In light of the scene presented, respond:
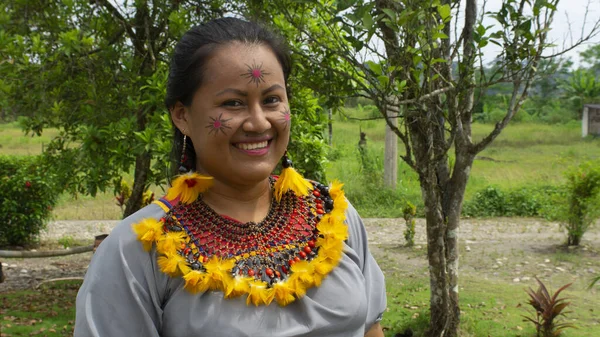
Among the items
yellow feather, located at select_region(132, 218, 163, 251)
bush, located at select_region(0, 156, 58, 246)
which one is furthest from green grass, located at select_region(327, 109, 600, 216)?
yellow feather, located at select_region(132, 218, 163, 251)

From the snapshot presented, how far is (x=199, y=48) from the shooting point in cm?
177

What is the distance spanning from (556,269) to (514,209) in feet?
15.0

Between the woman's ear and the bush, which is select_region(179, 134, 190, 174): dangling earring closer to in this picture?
the woman's ear

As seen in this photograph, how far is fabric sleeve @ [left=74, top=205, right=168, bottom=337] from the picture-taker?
1565 mm

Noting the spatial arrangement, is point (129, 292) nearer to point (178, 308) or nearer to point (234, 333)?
point (178, 308)

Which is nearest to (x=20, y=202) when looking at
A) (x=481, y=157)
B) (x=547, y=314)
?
(x=547, y=314)

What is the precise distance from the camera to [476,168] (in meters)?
17.6

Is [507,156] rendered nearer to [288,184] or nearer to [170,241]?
[288,184]

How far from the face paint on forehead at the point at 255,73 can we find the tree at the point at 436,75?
160cm

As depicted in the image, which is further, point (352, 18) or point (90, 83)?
point (90, 83)

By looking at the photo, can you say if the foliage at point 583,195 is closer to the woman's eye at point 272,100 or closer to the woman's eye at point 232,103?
the woman's eye at point 272,100

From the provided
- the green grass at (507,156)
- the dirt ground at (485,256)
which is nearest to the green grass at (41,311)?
the dirt ground at (485,256)

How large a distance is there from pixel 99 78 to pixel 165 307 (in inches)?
167

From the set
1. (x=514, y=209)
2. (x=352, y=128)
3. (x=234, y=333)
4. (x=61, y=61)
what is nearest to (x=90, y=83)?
(x=61, y=61)
